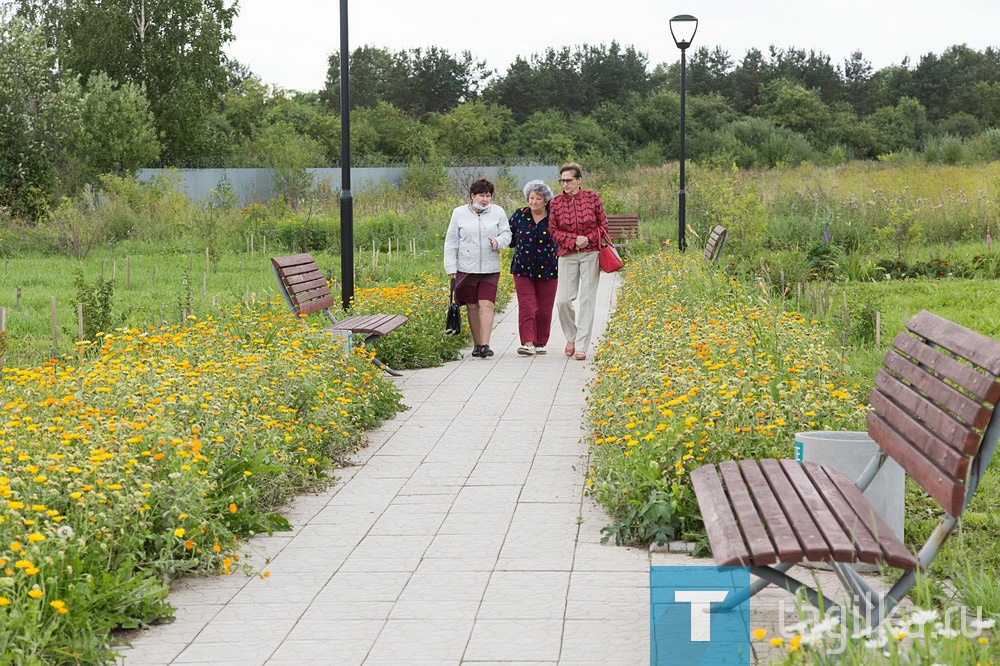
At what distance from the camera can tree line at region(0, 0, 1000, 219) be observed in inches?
1236

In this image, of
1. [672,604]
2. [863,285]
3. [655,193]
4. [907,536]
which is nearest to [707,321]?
[907,536]

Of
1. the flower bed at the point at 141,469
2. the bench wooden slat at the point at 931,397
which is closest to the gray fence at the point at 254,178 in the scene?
the flower bed at the point at 141,469

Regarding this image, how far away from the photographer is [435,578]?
4797mm

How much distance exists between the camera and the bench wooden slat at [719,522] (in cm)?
342

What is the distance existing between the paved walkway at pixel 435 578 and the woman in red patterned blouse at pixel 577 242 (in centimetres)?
339

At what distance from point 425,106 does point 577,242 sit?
62.3m

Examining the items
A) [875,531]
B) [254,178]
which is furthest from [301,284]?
[254,178]

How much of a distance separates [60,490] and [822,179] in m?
23.3

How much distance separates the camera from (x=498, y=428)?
792 centimetres

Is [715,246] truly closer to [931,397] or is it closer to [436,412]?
[436,412]

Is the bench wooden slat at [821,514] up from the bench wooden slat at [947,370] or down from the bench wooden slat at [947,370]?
down

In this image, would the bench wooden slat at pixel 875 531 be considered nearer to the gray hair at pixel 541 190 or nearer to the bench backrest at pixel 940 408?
the bench backrest at pixel 940 408

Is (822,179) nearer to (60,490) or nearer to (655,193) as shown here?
(655,193)

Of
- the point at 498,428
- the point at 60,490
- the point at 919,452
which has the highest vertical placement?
the point at 919,452
